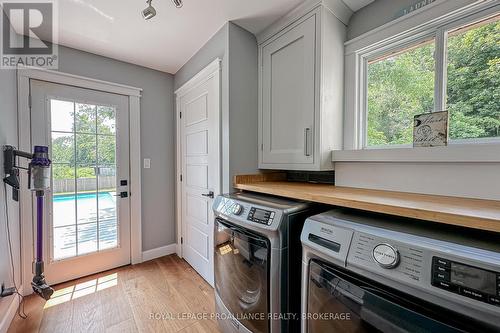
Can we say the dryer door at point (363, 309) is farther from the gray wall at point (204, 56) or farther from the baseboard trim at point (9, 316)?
the baseboard trim at point (9, 316)

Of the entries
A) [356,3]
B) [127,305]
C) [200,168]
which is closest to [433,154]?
[356,3]

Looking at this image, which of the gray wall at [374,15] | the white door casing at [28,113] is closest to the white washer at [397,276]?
the gray wall at [374,15]

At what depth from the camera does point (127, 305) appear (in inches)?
70.8

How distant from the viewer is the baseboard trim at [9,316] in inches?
57.5

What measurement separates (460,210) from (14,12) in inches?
117

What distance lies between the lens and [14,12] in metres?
1.60

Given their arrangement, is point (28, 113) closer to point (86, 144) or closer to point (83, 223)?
point (86, 144)

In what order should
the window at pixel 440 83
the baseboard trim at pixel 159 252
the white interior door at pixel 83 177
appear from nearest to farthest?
the window at pixel 440 83 < the white interior door at pixel 83 177 < the baseboard trim at pixel 159 252

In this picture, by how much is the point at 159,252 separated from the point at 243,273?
1890 millimetres

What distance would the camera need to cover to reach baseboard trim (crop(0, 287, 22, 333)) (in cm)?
146

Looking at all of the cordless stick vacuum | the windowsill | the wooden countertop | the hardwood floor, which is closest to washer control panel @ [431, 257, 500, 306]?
the wooden countertop

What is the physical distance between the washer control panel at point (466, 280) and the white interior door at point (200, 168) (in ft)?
5.06

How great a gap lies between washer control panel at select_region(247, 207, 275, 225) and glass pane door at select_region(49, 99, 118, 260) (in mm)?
1922

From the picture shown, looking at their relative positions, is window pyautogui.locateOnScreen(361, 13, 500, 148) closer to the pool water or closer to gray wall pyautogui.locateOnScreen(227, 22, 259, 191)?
gray wall pyautogui.locateOnScreen(227, 22, 259, 191)
